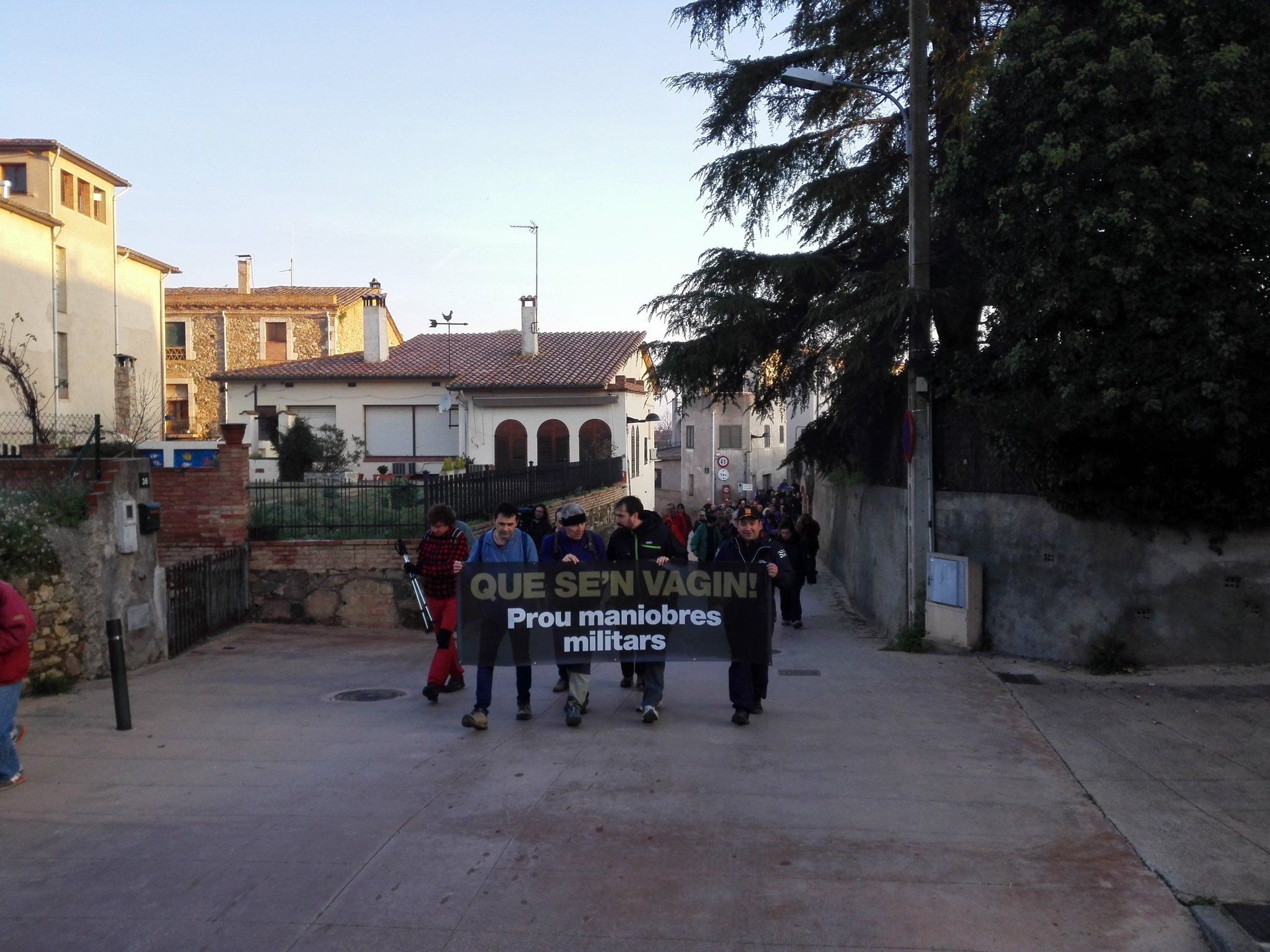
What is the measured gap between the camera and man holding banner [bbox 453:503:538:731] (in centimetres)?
909

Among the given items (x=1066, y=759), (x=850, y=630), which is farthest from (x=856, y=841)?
(x=850, y=630)

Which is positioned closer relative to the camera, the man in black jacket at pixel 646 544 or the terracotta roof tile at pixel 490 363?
the man in black jacket at pixel 646 544

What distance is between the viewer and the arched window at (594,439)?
121 feet

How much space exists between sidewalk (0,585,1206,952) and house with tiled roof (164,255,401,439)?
4043cm

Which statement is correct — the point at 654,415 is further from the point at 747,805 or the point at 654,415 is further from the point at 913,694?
the point at 747,805

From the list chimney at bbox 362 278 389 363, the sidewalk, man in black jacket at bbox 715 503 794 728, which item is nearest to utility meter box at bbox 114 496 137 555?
the sidewalk

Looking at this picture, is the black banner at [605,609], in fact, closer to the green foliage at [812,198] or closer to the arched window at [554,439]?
the green foliage at [812,198]

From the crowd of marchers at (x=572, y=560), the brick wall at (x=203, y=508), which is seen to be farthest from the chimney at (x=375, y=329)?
the crowd of marchers at (x=572, y=560)

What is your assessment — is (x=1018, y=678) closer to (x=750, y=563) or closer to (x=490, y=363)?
(x=750, y=563)

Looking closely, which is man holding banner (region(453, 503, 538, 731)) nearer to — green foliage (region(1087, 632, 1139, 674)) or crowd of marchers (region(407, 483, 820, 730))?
crowd of marchers (region(407, 483, 820, 730))

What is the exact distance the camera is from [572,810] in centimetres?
677

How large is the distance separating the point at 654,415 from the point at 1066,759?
3724 cm

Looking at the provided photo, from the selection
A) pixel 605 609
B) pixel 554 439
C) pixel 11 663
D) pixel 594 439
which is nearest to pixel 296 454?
pixel 554 439

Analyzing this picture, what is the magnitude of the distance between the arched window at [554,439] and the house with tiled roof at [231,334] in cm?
1546
